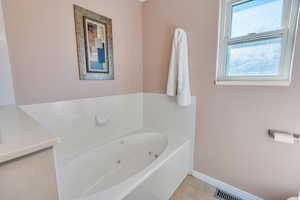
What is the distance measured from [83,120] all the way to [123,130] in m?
0.66

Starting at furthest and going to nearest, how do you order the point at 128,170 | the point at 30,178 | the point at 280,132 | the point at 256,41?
1. the point at 128,170
2. the point at 256,41
3. the point at 280,132
4. the point at 30,178

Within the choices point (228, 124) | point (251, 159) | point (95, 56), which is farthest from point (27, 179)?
point (251, 159)

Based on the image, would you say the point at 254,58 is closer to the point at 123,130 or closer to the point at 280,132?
the point at 280,132

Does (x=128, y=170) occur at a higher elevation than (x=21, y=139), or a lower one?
lower

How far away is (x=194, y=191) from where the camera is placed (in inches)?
61.5

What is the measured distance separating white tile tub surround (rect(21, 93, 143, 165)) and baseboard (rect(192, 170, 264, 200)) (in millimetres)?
1172

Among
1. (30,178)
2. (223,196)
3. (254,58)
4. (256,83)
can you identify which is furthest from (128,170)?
(254,58)

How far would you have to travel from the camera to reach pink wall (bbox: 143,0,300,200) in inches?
47.4

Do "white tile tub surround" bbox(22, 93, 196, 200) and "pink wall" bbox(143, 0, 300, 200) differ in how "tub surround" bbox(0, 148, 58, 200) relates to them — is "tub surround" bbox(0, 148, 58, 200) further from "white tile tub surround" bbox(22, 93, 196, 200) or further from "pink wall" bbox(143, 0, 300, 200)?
"pink wall" bbox(143, 0, 300, 200)

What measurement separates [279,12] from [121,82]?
1821 millimetres

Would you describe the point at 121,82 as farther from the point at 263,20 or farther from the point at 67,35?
the point at 263,20

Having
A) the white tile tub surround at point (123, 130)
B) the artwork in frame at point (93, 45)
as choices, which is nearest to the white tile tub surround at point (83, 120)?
the white tile tub surround at point (123, 130)

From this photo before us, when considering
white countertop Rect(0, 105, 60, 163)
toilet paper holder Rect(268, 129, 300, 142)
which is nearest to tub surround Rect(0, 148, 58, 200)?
white countertop Rect(0, 105, 60, 163)

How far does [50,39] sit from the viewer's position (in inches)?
49.5
